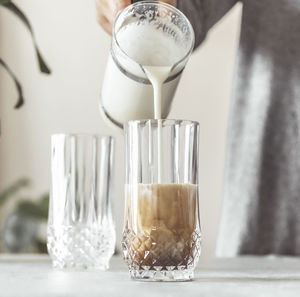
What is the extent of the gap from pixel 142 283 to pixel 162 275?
0.12 ft

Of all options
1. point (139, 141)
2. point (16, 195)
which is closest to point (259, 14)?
point (139, 141)

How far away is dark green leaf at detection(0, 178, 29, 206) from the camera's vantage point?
2.29 metres

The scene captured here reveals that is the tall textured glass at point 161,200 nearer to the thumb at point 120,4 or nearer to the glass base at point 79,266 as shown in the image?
the glass base at point 79,266

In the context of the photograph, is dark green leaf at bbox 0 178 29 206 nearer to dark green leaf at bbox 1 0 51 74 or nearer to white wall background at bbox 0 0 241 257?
white wall background at bbox 0 0 241 257

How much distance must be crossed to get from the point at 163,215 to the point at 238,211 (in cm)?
78

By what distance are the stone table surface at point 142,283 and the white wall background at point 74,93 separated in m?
1.32

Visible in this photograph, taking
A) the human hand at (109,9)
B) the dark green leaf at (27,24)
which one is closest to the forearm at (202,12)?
the human hand at (109,9)

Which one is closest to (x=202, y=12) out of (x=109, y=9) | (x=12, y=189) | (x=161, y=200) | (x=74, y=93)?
(x=109, y=9)

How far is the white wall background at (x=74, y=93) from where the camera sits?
2.19 meters

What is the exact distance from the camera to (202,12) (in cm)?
130

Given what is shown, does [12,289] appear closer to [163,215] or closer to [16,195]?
[163,215]

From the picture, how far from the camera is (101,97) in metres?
0.96

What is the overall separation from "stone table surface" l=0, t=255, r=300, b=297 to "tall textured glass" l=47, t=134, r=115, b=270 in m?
0.03

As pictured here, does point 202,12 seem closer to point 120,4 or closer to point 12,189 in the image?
point 120,4
